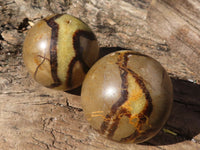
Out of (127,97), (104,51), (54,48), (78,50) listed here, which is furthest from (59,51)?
(104,51)

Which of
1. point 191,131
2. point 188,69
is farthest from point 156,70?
point 188,69

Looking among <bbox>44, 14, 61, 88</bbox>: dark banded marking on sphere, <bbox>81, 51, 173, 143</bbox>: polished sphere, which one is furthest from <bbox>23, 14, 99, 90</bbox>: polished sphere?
<bbox>81, 51, 173, 143</bbox>: polished sphere

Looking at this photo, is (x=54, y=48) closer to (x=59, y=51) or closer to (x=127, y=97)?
(x=59, y=51)

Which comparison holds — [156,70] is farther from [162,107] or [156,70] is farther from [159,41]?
[159,41]

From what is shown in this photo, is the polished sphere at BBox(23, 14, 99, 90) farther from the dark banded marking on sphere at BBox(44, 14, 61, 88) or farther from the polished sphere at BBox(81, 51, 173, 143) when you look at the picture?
the polished sphere at BBox(81, 51, 173, 143)

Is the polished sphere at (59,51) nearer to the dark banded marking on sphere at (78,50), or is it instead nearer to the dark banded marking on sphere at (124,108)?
the dark banded marking on sphere at (78,50)

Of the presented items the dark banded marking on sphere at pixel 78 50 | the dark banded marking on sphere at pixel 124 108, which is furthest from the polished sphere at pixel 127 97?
the dark banded marking on sphere at pixel 78 50
